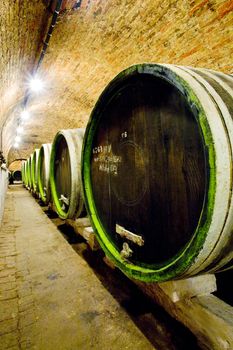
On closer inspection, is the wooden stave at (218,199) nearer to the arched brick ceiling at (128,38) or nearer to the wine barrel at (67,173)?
the wine barrel at (67,173)

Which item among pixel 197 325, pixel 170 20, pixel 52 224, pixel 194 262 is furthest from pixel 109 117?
pixel 52 224

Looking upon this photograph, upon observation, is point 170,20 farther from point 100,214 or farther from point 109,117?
point 100,214

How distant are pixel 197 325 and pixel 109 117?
1.49m

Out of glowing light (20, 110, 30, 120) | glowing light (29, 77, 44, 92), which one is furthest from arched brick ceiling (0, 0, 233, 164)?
glowing light (20, 110, 30, 120)

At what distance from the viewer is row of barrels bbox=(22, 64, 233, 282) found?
911mm

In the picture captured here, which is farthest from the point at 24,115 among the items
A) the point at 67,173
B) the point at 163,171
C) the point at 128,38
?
the point at 163,171

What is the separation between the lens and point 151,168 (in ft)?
4.46

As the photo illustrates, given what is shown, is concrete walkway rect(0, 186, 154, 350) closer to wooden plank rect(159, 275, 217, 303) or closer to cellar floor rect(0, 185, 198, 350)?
cellar floor rect(0, 185, 198, 350)

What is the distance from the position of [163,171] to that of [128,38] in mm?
3908

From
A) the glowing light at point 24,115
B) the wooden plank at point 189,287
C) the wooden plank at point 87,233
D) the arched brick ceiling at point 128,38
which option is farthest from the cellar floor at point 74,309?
the glowing light at point 24,115

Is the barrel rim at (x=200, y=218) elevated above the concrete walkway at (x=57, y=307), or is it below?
above

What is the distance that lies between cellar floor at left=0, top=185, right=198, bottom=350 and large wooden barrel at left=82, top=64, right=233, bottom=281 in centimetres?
52

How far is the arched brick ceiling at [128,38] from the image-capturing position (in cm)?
322

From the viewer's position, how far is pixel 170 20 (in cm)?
355
